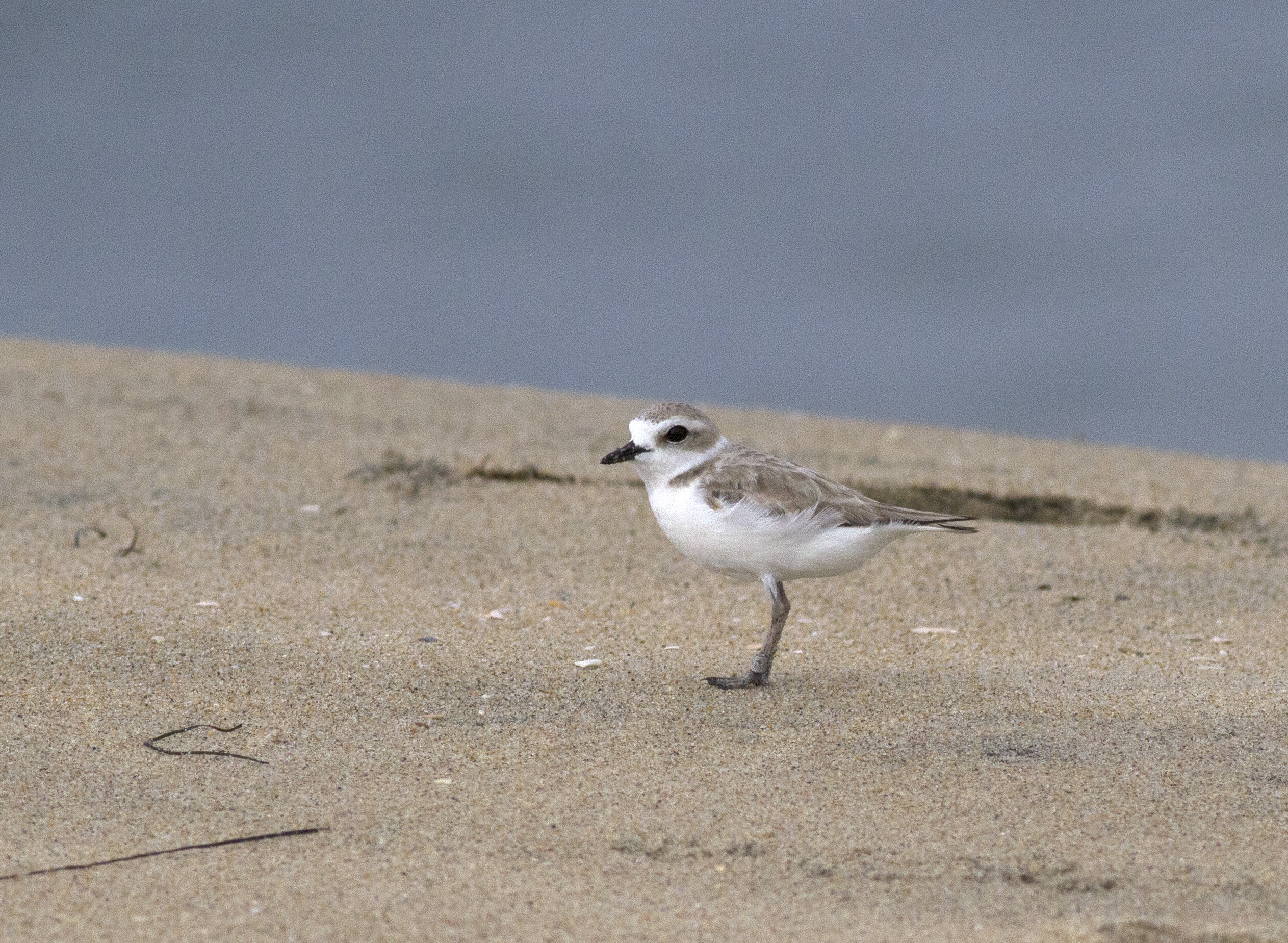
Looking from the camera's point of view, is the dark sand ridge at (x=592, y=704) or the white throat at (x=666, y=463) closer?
the dark sand ridge at (x=592, y=704)

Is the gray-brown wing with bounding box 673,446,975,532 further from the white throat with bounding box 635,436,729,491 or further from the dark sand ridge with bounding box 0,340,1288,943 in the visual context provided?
the dark sand ridge with bounding box 0,340,1288,943

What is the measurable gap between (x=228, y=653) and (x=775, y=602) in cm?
159

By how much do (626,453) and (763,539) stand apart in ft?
1.50

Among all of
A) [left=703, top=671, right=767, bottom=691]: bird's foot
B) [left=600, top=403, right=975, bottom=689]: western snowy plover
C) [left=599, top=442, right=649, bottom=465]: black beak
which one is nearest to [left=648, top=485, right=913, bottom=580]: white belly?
[left=600, top=403, right=975, bottom=689]: western snowy plover

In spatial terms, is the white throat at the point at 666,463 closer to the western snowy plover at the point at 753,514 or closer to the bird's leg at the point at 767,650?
the western snowy plover at the point at 753,514

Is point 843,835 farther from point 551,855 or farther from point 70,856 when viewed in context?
point 70,856

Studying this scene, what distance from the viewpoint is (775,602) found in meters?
4.04

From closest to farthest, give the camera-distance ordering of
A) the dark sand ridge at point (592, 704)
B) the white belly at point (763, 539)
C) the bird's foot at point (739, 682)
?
1. the dark sand ridge at point (592, 704)
2. the white belly at point (763, 539)
3. the bird's foot at point (739, 682)

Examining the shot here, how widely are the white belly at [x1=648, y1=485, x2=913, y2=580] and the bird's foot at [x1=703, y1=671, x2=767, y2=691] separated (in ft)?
0.95

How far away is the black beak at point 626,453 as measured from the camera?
3.96m

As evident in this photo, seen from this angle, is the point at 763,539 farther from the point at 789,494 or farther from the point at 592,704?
the point at 592,704

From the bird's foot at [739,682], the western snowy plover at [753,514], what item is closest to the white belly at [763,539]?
the western snowy plover at [753,514]

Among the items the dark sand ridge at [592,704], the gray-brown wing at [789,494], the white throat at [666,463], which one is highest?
the white throat at [666,463]

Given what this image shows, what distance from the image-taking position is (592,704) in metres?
3.86
